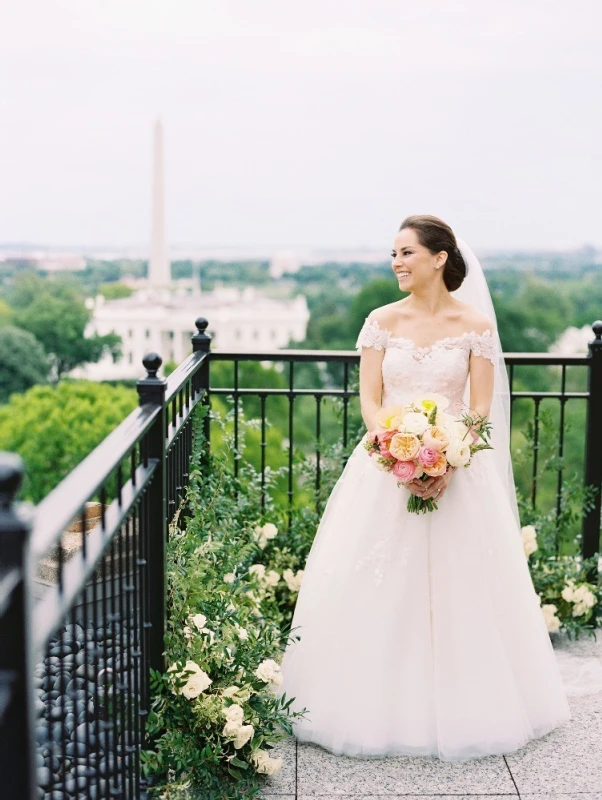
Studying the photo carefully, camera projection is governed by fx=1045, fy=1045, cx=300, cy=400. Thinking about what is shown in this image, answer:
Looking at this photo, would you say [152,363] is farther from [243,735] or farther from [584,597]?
[584,597]

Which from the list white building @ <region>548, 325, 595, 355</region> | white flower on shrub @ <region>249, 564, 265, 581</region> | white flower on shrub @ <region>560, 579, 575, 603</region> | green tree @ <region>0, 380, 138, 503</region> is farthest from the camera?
white building @ <region>548, 325, 595, 355</region>

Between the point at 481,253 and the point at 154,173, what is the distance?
2584 cm

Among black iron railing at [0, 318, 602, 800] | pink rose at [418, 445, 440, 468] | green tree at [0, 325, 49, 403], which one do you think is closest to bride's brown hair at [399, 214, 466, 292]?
pink rose at [418, 445, 440, 468]

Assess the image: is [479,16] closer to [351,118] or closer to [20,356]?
[351,118]

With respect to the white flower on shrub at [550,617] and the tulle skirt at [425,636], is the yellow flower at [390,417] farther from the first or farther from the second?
the white flower on shrub at [550,617]

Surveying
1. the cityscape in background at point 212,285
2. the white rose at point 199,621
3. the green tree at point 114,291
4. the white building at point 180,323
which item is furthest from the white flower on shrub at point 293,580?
the green tree at point 114,291

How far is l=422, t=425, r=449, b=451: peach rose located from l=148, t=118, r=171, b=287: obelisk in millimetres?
76007

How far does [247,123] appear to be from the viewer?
266ft

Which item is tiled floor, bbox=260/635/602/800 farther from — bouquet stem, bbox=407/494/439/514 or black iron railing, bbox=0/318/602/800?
bouquet stem, bbox=407/494/439/514

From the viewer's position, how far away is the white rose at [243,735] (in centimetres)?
282

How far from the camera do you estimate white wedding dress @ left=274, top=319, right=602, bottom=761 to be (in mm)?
3256

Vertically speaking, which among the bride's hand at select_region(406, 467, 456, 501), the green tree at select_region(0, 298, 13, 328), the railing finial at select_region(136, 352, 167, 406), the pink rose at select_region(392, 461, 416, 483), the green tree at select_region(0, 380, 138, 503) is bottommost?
the green tree at select_region(0, 380, 138, 503)

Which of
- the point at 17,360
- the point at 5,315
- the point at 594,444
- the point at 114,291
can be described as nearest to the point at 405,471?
the point at 594,444

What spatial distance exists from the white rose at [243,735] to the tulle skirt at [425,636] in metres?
0.48
